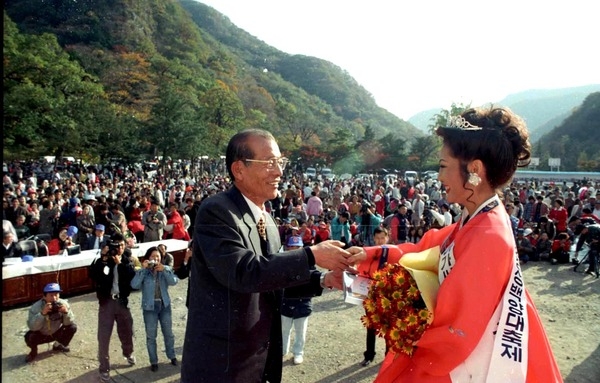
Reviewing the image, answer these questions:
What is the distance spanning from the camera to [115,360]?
412cm

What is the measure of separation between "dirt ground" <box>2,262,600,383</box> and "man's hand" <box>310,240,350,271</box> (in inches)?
99.7

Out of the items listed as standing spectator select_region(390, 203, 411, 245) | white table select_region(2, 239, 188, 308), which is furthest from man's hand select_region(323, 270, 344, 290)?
standing spectator select_region(390, 203, 411, 245)

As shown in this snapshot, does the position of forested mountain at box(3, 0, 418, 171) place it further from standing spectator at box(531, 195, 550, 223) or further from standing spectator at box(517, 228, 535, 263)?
standing spectator at box(531, 195, 550, 223)

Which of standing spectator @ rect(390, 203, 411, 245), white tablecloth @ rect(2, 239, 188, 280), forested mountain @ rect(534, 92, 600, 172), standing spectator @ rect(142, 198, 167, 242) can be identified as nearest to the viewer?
white tablecloth @ rect(2, 239, 188, 280)

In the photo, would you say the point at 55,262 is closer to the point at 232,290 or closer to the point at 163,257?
the point at 163,257

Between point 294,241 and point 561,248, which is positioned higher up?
point 294,241

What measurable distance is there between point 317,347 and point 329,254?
3.32 meters

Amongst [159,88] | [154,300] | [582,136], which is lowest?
[154,300]

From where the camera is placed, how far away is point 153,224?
5.82m

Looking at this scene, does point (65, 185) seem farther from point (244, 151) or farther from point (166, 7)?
point (244, 151)

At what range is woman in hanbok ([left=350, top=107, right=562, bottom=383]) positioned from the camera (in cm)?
148

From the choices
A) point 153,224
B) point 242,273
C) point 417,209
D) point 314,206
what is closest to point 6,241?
point 242,273

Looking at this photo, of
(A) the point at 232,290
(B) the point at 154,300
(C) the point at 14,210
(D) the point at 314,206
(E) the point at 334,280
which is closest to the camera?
(A) the point at 232,290

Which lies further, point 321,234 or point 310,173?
point 321,234
